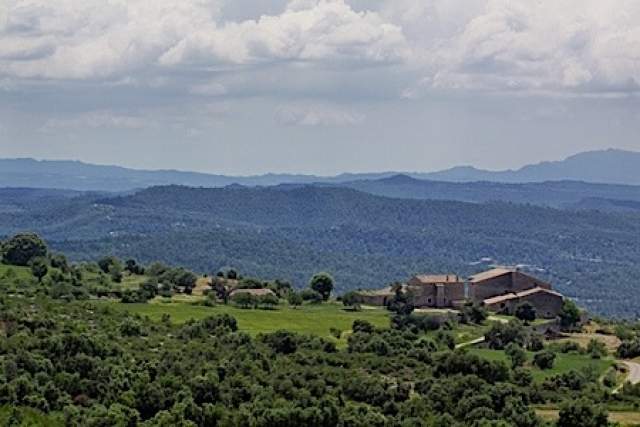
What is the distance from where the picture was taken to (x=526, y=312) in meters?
102

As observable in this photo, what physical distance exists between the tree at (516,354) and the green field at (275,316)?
12519 millimetres

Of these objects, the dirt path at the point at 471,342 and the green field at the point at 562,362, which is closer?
the green field at the point at 562,362

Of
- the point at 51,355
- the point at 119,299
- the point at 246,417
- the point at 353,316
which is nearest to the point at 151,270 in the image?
the point at 119,299

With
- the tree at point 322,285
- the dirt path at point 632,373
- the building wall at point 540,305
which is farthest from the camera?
the tree at point 322,285

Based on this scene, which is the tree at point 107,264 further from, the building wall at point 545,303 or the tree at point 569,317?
the tree at point 569,317

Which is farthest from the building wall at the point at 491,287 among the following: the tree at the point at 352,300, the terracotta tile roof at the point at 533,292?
the tree at the point at 352,300

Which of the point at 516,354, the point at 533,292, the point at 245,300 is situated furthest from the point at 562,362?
the point at 245,300

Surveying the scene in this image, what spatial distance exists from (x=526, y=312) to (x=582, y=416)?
4398cm

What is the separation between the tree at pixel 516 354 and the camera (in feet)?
261

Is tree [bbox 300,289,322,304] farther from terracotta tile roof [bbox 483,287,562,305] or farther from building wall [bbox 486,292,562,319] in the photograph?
building wall [bbox 486,292,562,319]

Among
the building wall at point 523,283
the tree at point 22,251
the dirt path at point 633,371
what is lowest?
the dirt path at point 633,371

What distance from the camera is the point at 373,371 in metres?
70.9

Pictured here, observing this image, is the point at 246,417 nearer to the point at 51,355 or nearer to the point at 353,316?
the point at 51,355

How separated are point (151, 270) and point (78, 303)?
38.0 m
